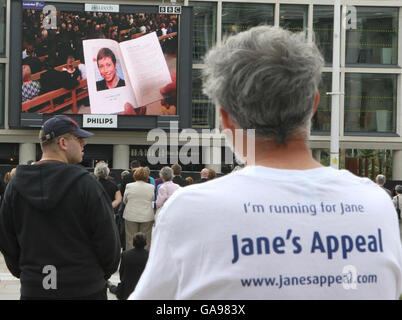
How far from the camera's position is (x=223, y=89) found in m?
1.88

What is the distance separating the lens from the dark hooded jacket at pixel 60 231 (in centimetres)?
381

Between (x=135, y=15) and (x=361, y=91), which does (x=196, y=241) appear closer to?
(x=135, y=15)

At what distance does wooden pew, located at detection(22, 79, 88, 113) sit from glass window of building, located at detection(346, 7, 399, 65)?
12.9m

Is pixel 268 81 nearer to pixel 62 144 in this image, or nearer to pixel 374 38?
pixel 62 144

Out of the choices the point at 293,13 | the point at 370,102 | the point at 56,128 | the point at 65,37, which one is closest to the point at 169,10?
the point at 65,37

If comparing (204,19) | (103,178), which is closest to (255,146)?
(103,178)

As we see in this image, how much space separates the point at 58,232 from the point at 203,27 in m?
30.0

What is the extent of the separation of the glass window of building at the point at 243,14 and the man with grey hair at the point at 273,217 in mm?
31782

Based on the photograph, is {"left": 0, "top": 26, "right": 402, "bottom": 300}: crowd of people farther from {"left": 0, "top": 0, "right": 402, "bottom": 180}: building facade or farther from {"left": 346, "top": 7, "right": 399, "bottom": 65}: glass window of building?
{"left": 346, "top": 7, "right": 399, "bottom": 65}: glass window of building

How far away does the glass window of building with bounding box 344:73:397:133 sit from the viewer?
33344 mm

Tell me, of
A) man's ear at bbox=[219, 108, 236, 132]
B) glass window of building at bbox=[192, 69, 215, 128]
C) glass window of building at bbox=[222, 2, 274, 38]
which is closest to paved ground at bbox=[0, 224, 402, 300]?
man's ear at bbox=[219, 108, 236, 132]

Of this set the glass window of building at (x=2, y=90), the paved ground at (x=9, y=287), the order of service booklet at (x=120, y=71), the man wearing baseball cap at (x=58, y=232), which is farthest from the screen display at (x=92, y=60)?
the man wearing baseball cap at (x=58, y=232)

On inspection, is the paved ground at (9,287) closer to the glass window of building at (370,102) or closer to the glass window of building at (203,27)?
the glass window of building at (203,27)

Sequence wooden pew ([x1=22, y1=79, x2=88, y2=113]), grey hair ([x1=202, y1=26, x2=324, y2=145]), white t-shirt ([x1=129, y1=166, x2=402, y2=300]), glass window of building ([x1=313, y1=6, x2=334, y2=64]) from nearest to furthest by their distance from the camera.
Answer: white t-shirt ([x1=129, y1=166, x2=402, y2=300]), grey hair ([x1=202, y1=26, x2=324, y2=145]), wooden pew ([x1=22, y1=79, x2=88, y2=113]), glass window of building ([x1=313, y1=6, x2=334, y2=64])
